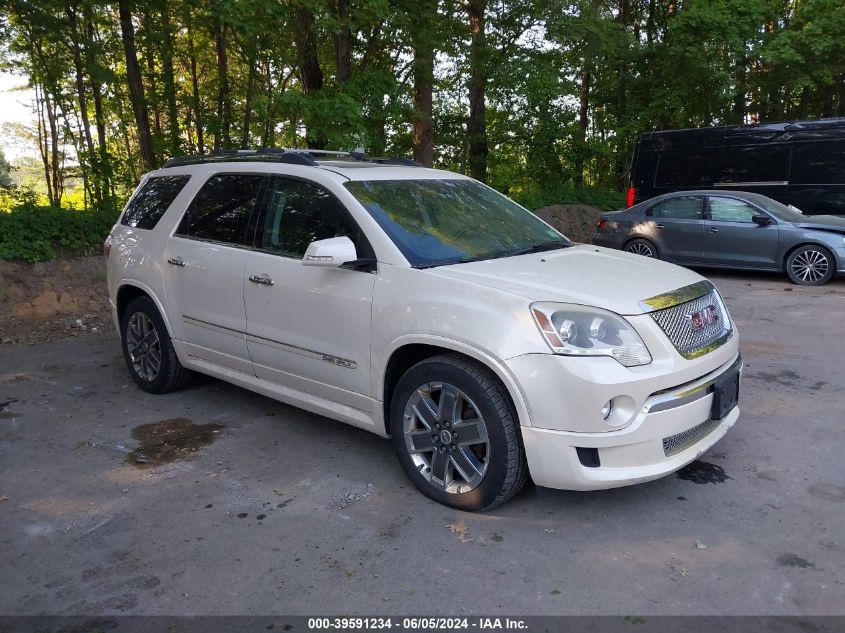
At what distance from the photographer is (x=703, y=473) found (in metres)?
4.07

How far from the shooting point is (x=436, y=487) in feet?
12.4

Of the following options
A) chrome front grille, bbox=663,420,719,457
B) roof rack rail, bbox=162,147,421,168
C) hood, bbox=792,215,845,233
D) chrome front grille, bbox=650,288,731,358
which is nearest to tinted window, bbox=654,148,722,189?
hood, bbox=792,215,845,233

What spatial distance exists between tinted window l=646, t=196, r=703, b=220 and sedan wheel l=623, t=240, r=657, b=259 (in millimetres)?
482

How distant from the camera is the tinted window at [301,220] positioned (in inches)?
169

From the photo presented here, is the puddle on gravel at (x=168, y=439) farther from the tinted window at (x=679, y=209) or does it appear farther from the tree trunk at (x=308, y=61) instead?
the tinted window at (x=679, y=209)

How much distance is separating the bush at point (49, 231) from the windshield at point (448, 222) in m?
6.11

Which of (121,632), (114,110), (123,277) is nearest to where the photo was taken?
(121,632)

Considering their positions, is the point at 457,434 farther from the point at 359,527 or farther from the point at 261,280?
the point at 261,280

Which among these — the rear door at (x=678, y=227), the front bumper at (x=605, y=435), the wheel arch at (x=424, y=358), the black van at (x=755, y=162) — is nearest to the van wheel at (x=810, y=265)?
the rear door at (x=678, y=227)

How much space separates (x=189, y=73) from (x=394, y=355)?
14.1 metres

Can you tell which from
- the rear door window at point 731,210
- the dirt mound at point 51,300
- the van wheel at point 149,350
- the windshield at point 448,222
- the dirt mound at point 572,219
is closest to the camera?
the windshield at point 448,222

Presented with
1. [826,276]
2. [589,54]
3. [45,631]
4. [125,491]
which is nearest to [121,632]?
[45,631]

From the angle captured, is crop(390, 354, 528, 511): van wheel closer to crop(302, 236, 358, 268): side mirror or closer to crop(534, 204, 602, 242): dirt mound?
crop(302, 236, 358, 268): side mirror

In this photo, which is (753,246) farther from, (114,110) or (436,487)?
(114,110)
